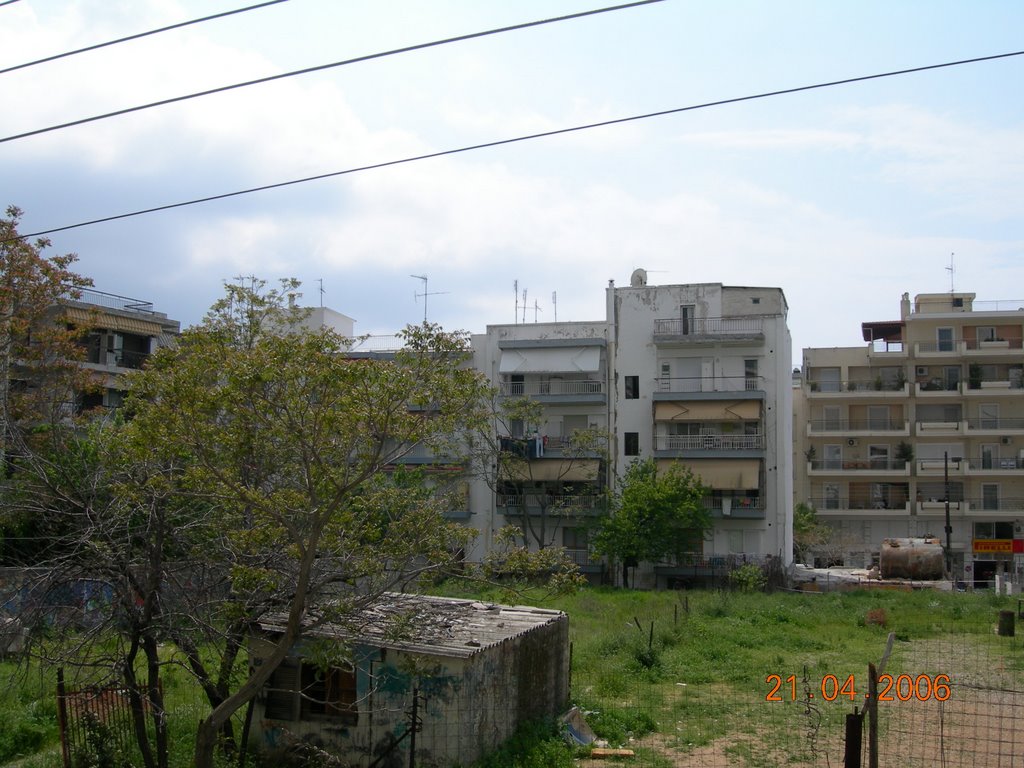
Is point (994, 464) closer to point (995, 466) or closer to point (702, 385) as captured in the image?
point (995, 466)

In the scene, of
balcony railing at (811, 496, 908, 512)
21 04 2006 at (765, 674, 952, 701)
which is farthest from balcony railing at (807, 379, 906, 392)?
21 04 2006 at (765, 674, 952, 701)

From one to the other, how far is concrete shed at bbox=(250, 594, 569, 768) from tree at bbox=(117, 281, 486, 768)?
3.34 feet

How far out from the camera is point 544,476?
43156 millimetres

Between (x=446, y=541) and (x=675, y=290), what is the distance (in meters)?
34.4

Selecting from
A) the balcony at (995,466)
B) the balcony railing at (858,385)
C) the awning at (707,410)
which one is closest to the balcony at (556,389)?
the awning at (707,410)

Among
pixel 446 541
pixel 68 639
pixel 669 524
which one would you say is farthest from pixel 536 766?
pixel 669 524

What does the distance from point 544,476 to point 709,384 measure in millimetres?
8221

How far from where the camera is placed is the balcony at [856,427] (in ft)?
168

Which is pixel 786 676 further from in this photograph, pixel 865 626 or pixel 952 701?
pixel 865 626

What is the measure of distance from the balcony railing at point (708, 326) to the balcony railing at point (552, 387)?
365 cm

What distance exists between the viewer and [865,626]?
26.5 meters

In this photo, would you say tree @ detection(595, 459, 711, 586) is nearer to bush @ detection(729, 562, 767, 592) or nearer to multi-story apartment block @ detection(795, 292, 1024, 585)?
bush @ detection(729, 562, 767, 592)

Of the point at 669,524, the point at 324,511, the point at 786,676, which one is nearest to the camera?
the point at 324,511

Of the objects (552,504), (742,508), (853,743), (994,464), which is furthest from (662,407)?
(853,743)
